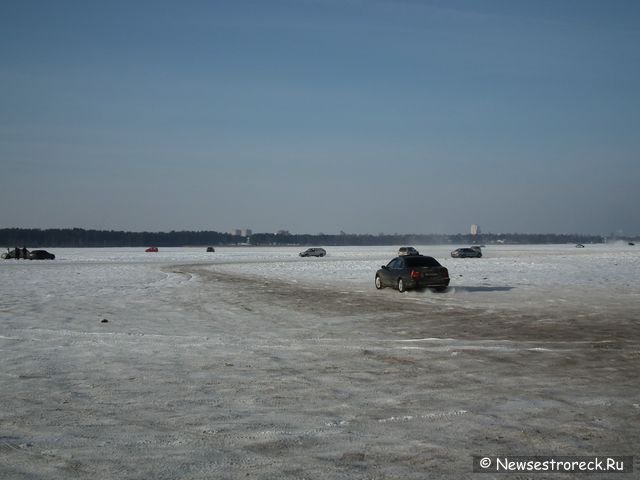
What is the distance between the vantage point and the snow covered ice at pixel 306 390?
5.84 meters

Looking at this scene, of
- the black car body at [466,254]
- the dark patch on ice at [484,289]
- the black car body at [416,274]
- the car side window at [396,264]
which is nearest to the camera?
the black car body at [416,274]

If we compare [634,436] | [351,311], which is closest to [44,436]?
[634,436]

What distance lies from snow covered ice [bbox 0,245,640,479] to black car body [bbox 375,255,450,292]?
752 cm

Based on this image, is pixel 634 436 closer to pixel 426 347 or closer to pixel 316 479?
pixel 316 479

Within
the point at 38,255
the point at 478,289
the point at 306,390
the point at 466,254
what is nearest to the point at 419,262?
the point at 478,289

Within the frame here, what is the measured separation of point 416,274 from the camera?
1049 inches

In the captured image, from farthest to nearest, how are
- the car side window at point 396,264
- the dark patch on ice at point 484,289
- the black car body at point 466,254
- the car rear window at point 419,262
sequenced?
the black car body at point 466,254
the car side window at point 396,264
the dark patch on ice at point 484,289
the car rear window at point 419,262

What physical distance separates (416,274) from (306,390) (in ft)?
60.4

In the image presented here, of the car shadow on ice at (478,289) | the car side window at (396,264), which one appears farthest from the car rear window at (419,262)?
the car shadow on ice at (478,289)

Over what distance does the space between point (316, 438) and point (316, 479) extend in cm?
114

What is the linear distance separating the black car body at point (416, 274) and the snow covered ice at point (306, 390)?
24.7 ft

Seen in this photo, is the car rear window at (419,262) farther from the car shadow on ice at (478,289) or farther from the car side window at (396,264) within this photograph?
the car shadow on ice at (478,289)

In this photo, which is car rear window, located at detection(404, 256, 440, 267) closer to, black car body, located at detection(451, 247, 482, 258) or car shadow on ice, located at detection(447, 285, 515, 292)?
car shadow on ice, located at detection(447, 285, 515, 292)

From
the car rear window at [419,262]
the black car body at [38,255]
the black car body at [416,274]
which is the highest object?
the car rear window at [419,262]
